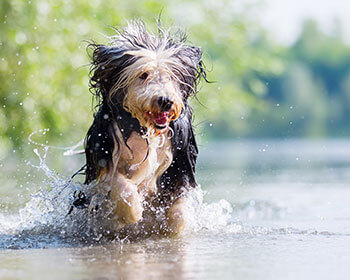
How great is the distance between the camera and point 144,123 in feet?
15.9

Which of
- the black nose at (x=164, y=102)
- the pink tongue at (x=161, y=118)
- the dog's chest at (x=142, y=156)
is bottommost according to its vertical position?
the dog's chest at (x=142, y=156)

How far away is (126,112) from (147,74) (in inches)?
10.6

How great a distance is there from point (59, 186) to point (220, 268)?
2.25m

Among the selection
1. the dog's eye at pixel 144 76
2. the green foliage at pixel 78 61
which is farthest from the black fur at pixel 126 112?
the green foliage at pixel 78 61

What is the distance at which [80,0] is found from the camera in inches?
506

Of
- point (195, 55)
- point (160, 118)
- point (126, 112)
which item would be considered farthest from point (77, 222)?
point (195, 55)

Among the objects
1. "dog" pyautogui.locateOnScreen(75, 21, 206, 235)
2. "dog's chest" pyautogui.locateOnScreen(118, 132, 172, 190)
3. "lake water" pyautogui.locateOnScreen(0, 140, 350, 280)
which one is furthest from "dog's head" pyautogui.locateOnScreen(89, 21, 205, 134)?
"lake water" pyautogui.locateOnScreen(0, 140, 350, 280)

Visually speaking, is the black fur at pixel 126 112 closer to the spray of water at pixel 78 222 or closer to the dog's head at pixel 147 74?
the dog's head at pixel 147 74

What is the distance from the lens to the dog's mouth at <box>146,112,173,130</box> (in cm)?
477

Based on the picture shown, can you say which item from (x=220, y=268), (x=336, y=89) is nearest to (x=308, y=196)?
(x=220, y=268)

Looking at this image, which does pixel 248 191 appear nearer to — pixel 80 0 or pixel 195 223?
pixel 195 223

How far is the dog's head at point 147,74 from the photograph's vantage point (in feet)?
15.6

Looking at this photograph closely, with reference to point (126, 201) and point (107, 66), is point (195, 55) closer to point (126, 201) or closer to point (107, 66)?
point (107, 66)

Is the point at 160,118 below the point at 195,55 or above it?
below
